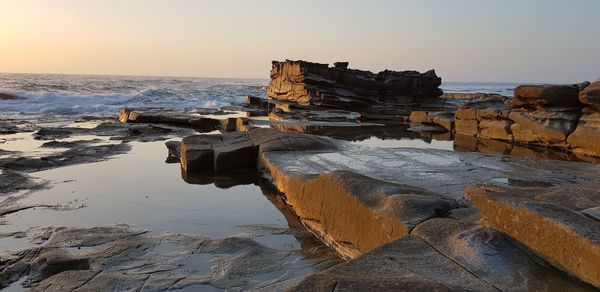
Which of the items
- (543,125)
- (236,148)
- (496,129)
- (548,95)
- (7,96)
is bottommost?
(7,96)

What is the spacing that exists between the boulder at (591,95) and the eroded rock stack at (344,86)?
1865 centimetres

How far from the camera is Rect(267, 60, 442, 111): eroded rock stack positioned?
31.1m

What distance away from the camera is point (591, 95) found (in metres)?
11.3

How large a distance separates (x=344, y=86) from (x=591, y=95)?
22656mm

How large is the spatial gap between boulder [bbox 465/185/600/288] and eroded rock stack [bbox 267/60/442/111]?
2631 cm

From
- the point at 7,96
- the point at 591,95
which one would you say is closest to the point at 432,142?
the point at 591,95

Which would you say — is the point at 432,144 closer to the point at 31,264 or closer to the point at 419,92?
the point at 31,264

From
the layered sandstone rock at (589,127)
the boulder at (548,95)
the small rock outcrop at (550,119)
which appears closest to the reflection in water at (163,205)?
the layered sandstone rock at (589,127)

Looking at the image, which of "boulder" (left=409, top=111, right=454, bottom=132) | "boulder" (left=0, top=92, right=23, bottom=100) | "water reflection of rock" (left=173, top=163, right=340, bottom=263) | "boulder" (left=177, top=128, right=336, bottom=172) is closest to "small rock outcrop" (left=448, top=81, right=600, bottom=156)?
"boulder" (left=409, top=111, right=454, bottom=132)

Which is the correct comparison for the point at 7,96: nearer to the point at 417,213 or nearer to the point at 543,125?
the point at 543,125

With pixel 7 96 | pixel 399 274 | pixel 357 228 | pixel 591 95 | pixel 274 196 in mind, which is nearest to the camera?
pixel 399 274

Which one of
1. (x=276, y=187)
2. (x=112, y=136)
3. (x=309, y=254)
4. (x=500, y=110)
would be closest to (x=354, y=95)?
(x=500, y=110)

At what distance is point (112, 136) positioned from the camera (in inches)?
529

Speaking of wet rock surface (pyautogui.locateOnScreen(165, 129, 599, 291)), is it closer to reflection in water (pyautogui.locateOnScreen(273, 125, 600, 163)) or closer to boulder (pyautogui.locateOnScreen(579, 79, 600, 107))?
reflection in water (pyautogui.locateOnScreen(273, 125, 600, 163))
